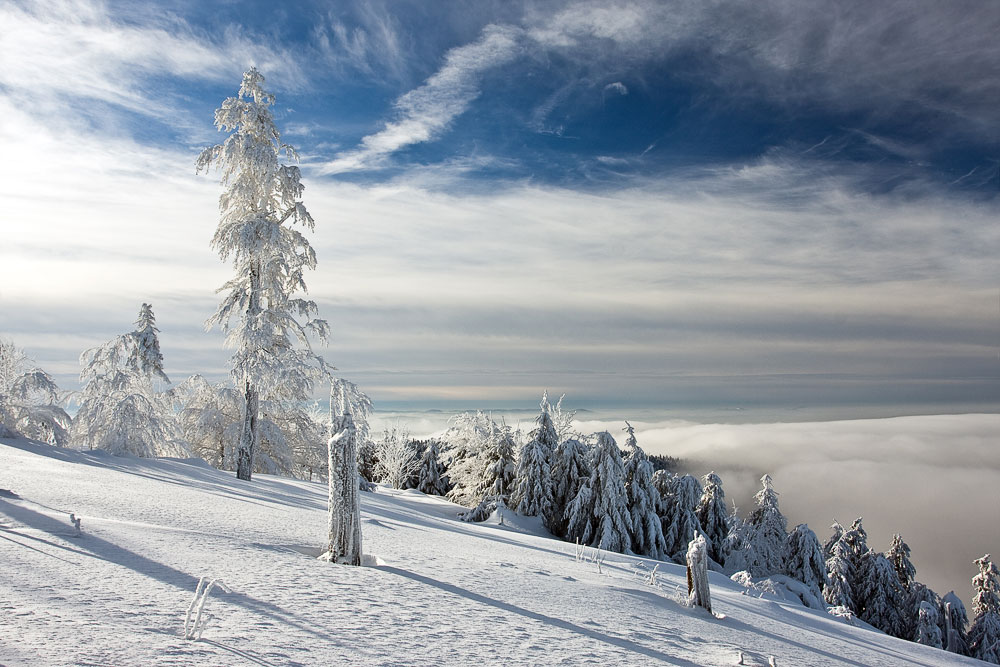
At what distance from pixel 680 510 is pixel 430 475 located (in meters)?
20.2

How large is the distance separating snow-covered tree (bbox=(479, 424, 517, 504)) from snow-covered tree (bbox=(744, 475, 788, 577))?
11.8 meters

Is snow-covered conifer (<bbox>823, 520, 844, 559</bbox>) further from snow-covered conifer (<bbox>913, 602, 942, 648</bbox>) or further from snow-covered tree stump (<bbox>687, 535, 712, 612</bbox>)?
snow-covered tree stump (<bbox>687, 535, 712, 612</bbox>)

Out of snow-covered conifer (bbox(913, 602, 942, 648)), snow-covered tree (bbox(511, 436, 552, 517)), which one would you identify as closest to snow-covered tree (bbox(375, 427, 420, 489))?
snow-covered tree (bbox(511, 436, 552, 517))

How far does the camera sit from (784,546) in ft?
95.6

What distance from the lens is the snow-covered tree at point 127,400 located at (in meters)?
18.6

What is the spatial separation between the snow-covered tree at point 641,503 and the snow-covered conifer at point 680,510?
173 cm

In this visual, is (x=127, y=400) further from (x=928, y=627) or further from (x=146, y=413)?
(x=928, y=627)

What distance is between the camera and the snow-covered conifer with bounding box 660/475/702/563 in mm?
Answer: 29250

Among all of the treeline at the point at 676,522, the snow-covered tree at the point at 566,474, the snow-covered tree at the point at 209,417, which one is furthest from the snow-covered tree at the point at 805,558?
the snow-covered tree at the point at 209,417

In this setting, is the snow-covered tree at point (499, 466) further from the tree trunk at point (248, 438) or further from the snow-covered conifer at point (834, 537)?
the snow-covered conifer at point (834, 537)

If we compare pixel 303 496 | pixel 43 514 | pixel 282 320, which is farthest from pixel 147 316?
pixel 43 514

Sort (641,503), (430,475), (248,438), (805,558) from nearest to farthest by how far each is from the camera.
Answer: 1. (248,438)
2. (641,503)
3. (805,558)
4. (430,475)

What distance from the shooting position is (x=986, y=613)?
30.2 metres

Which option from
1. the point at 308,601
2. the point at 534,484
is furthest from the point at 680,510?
the point at 308,601
